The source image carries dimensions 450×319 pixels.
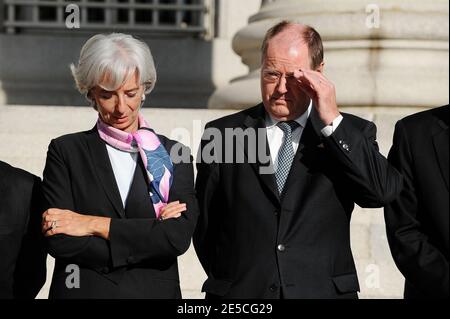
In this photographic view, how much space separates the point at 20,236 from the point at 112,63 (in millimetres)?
803

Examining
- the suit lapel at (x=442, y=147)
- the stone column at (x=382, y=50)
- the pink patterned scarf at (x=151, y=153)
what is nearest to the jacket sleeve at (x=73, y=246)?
the pink patterned scarf at (x=151, y=153)

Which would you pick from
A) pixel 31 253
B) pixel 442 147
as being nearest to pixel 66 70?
pixel 31 253

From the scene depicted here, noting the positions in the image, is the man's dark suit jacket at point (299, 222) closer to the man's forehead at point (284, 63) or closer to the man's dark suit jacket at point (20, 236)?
the man's forehead at point (284, 63)

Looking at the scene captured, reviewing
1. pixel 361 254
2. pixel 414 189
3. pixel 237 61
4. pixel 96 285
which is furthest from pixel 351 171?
pixel 237 61

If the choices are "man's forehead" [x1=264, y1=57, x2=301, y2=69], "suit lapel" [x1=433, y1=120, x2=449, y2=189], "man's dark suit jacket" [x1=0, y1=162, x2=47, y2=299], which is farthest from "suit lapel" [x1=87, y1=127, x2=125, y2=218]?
"suit lapel" [x1=433, y1=120, x2=449, y2=189]

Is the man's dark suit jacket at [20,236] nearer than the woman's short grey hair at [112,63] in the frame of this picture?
No

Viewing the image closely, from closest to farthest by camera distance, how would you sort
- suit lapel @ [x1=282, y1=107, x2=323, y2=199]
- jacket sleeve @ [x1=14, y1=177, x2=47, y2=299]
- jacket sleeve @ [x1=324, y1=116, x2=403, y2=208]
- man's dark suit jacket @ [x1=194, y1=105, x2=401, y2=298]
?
jacket sleeve @ [x1=324, y1=116, x2=403, y2=208] < man's dark suit jacket @ [x1=194, y1=105, x2=401, y2=298] < suit lapel @ [x1=282, y1=107, x2=323, y2=199] < jacket sleeve @ [x1=14, y1=177, x2=47, y2=299]

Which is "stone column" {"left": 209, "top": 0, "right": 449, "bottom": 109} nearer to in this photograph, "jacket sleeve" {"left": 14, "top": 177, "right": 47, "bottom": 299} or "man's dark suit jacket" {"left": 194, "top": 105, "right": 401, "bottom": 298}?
"man's dark suit jacket" {"left": 194, "top": 105, "right": 401, "bottom": 298}

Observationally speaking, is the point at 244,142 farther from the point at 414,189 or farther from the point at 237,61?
the point at 237,61

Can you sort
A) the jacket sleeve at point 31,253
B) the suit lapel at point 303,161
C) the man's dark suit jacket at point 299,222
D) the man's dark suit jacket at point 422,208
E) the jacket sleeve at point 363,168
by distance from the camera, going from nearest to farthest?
1. the man's dark suit jacket at point 422,208
2. the jacket sleeve at point 363,168
3. the man's dark suit jacket at point 299,222
4. the suit lapel at point 303,161
5. the jacket sleeve at point 31,253

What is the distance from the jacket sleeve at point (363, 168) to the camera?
4426mm

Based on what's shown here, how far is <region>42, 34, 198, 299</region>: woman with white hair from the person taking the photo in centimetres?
446

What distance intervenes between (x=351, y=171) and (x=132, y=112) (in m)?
0.83

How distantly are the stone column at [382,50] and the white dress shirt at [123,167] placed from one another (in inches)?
130
